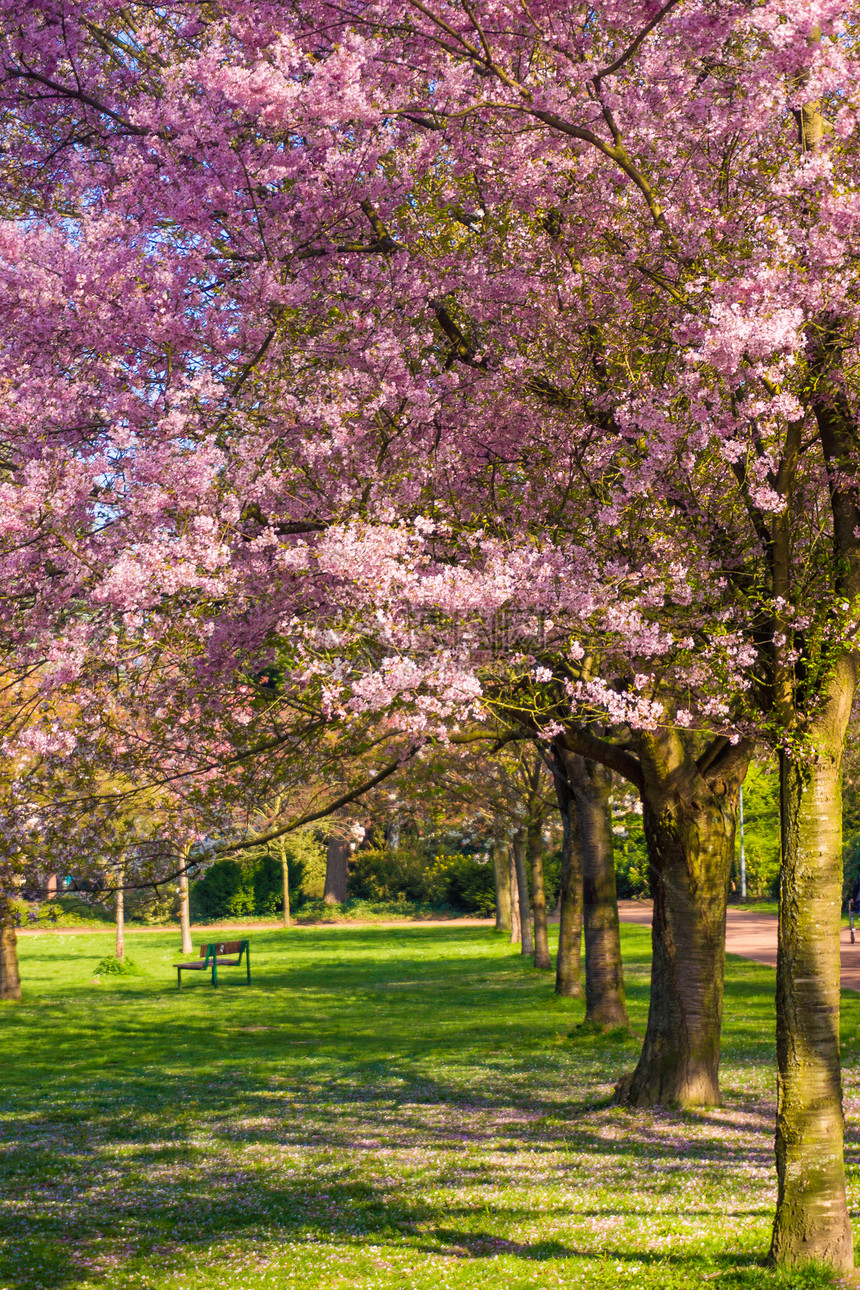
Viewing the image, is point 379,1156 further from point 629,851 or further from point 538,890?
point 629,851

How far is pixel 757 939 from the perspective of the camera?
3453 cm

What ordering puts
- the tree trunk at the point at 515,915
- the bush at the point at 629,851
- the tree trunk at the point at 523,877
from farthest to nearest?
1. the tree trunk at the point at 515,915
2. the bush at the point at 629,851
3. the tree trunk at the point at 523,877

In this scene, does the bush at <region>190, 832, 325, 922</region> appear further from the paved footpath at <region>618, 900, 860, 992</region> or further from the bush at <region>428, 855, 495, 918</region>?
the paved footpath at <region>618, 900, 860, 992</region>

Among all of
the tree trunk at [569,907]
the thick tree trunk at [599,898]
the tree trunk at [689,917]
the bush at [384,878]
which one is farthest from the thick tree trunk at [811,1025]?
the bush at [384,878]

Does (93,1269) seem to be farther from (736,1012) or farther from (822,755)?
(736,1012)

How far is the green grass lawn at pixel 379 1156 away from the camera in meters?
8.05

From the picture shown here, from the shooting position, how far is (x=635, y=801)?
97.9ft

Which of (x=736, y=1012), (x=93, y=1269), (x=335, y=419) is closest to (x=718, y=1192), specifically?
(x=93, y=1269)

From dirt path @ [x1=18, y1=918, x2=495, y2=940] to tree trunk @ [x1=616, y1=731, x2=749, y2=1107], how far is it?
34790mm

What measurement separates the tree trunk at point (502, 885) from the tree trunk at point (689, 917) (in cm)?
2511

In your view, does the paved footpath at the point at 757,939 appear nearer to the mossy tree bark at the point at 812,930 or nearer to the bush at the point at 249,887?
the bush at the point at 249,887

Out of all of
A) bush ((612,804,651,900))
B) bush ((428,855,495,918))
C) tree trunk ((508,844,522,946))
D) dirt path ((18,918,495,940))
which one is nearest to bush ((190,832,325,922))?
dirt path ((18,918,495,940))

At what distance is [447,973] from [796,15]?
91.0 ft

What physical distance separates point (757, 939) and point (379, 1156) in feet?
83.3
